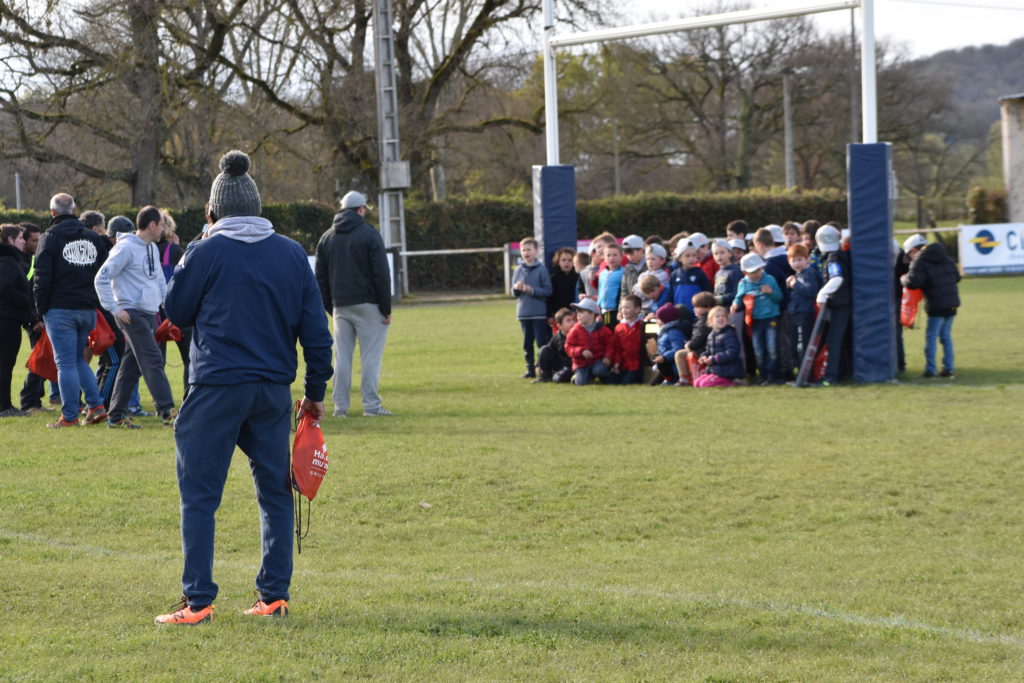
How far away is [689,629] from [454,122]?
37798 millimetres

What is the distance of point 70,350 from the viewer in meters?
11.8

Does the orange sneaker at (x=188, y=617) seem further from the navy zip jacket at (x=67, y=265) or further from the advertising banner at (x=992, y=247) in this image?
the advertising banner at (x=992, y=247)

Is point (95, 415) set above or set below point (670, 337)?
below

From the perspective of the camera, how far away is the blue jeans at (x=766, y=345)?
47.3 feet

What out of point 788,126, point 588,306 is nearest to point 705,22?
point 588,306

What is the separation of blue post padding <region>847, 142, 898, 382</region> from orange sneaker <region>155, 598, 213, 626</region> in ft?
35.2

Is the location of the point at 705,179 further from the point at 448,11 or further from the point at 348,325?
the point at 348,325

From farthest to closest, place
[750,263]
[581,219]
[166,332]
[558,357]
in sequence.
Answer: [581,219] < [558,357] < [750,263] < [166,332]

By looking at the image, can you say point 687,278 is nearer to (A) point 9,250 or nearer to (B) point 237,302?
(A) point 9,250

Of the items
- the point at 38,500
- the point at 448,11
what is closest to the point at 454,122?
the point at 448,11

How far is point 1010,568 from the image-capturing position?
20.8 ft

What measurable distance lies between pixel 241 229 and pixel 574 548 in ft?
9.43

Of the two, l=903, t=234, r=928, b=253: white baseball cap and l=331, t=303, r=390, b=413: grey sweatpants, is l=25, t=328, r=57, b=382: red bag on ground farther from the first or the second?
l=903, t=234, r=928, b=253: white baseball cap

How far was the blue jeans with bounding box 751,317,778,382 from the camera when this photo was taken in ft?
47.3
